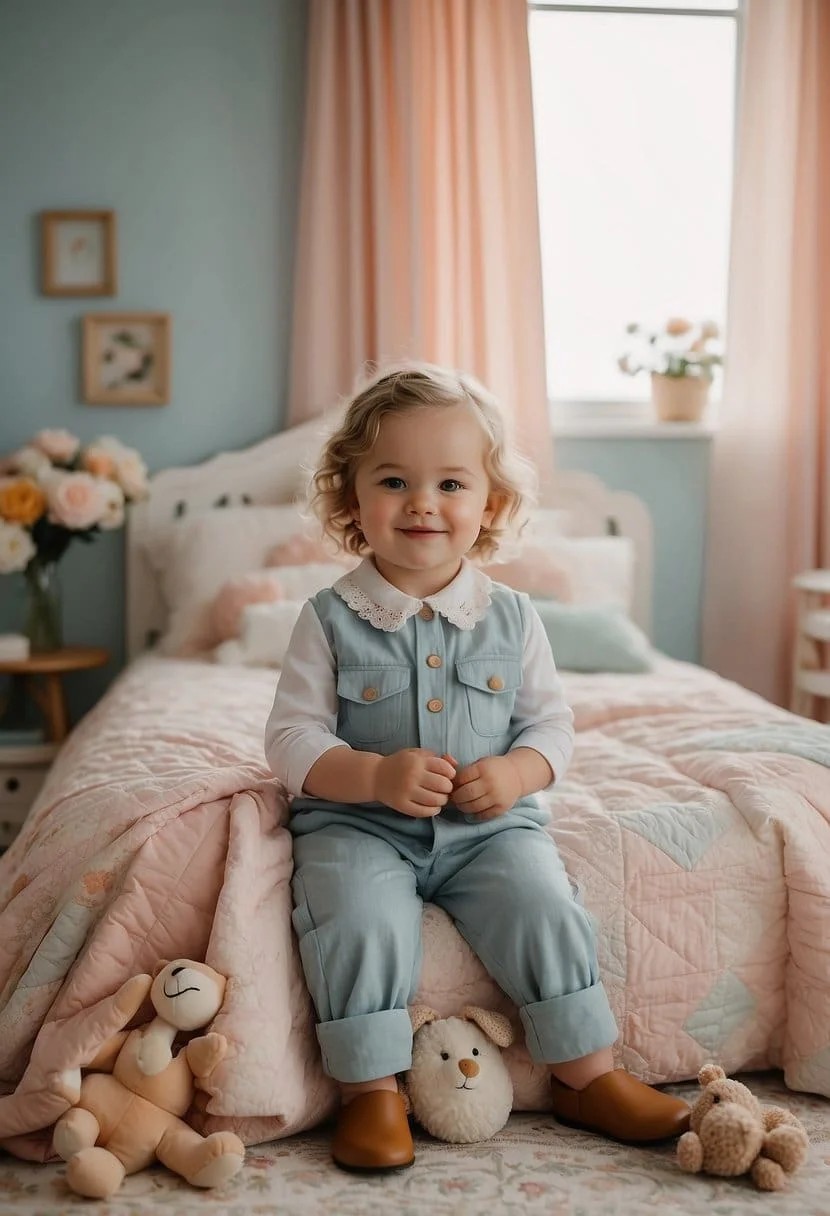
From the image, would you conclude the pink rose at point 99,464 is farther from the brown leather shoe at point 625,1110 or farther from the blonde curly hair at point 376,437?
the brown leather shoe at point 625,1110

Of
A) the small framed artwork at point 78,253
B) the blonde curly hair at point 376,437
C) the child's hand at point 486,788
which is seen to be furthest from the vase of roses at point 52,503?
the child's hand at point 486,788

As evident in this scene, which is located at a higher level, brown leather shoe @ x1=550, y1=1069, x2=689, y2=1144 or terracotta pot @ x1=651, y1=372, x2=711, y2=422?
terracotta pot @ x1=651, y1=372, x2=711, y2=422

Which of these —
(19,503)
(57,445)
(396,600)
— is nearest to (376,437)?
(396,600)

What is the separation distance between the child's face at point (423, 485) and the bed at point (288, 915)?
1.22ft

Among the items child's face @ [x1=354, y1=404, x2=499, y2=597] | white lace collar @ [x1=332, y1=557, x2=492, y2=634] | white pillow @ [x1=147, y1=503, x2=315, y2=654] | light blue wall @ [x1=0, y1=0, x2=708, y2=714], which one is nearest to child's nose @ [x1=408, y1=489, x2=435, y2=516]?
child's face @ [x1=354, y1=404, x2=499, y2=597]

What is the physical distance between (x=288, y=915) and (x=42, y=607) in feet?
6.19

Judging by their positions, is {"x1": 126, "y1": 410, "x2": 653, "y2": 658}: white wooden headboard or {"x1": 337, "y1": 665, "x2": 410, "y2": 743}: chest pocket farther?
{"x1": 126, "y1": 410, "x2": 653, "y2": 658}: white wooden headboard

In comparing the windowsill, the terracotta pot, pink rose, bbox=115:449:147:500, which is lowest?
pink rose, bbox=115:449:147:500

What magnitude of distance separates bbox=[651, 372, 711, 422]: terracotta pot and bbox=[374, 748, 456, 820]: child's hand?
2.31 metres

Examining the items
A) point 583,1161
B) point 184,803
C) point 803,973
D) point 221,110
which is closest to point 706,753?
point 803,973

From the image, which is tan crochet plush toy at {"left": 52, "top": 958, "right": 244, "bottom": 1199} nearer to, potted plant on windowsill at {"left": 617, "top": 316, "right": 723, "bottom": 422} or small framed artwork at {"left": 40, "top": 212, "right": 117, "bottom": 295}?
small framed artwork at {"left": 40, "top": 212, "right": 117, "bottom": 295}

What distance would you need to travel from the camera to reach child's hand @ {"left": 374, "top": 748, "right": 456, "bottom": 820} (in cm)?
142

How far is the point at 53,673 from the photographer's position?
3.10 meters

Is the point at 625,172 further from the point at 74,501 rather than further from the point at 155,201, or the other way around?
the point at 74,501
